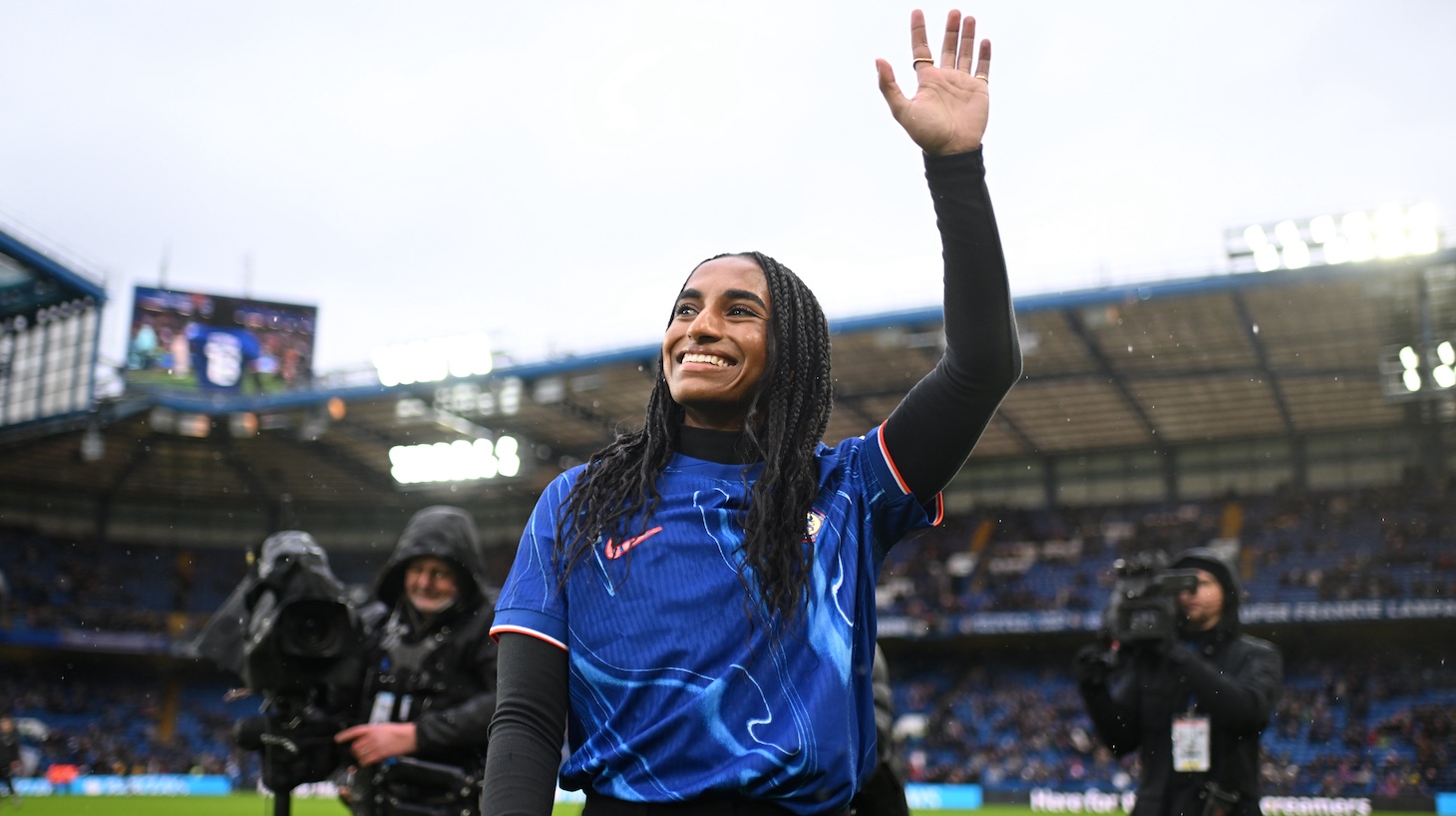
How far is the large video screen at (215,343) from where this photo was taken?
3241 cm

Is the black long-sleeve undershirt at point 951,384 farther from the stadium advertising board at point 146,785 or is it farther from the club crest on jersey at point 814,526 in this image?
the stadium advertising board at point 146,785

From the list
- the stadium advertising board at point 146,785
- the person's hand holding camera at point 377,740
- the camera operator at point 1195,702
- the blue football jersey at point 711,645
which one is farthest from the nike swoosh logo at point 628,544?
the stadium advertising board at point 146,785

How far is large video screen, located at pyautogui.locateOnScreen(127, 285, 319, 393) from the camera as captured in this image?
32.4 m

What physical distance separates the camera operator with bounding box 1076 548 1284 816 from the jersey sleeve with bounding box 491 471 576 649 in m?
→ 3.44

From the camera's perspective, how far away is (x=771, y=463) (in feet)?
6.11

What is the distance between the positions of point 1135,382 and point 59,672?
28378 millimetres

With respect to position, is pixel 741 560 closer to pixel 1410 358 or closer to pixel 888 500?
pixel 888 500

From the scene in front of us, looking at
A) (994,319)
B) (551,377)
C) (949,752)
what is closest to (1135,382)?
(949,752)

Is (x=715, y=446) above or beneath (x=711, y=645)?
above

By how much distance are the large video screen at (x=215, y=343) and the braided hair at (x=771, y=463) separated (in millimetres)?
31615

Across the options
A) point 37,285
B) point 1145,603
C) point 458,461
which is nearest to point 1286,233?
point 458,461

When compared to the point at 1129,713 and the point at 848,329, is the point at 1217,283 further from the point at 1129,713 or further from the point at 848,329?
the point at 1129,713

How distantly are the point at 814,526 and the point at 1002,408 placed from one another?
24.8m

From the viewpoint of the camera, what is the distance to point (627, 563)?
70.2 inches
